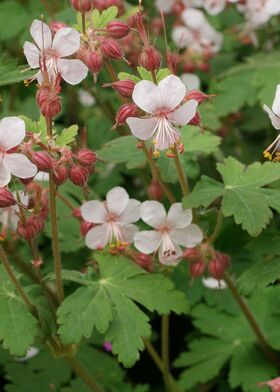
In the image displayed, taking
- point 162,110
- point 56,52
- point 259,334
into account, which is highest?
point 56,52

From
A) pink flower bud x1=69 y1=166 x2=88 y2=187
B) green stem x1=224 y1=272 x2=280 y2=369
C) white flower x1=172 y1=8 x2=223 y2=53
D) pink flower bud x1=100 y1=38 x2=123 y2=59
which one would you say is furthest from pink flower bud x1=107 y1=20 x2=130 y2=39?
white flower x1=172 y1=8 x2=223 y2=53

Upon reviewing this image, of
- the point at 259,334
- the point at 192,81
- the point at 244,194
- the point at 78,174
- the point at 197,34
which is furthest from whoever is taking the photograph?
the point at 197,34

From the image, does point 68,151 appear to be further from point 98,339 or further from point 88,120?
point 88,120

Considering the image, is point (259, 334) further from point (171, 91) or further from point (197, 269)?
point (171, 91)

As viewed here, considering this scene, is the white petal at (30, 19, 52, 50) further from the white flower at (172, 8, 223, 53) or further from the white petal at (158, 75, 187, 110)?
the white flower at (172, 8, 223, 53)

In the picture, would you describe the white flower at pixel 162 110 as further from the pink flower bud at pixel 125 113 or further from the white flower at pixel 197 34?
the white flower at pixel 197 34

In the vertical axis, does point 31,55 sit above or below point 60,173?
above

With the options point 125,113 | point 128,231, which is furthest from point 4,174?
point 128,231
